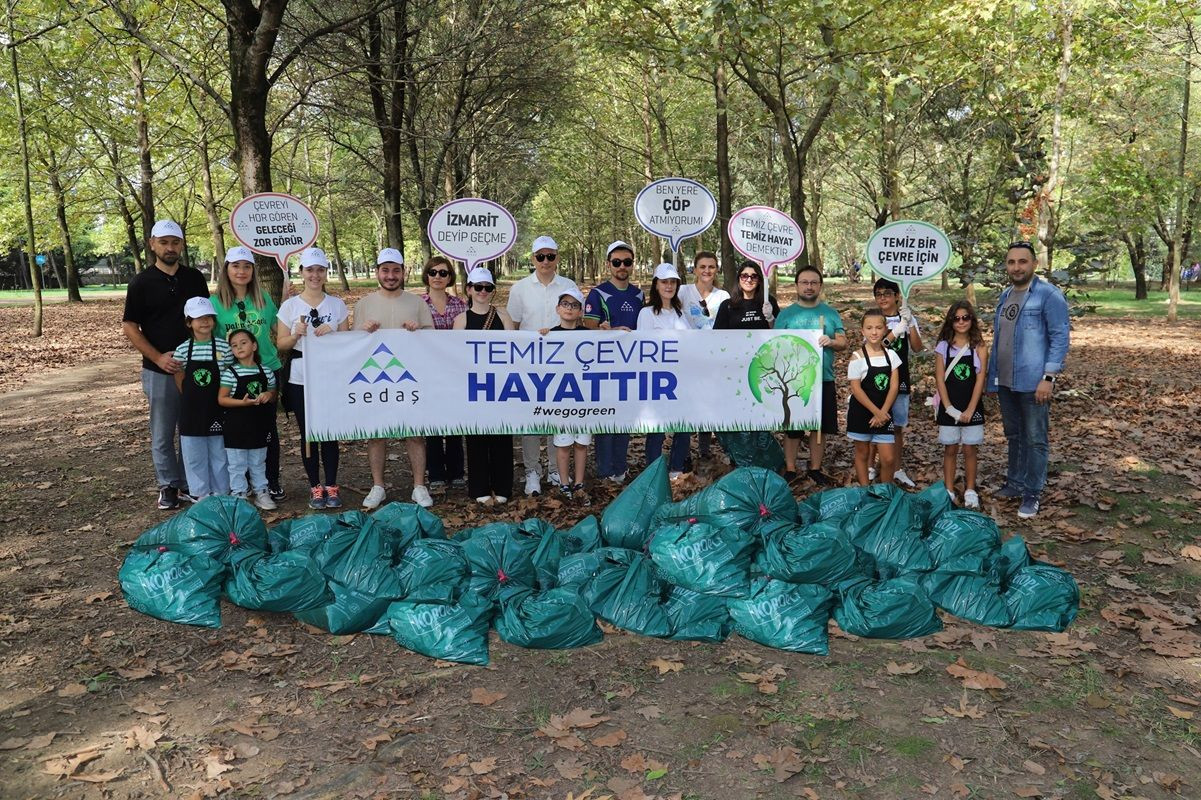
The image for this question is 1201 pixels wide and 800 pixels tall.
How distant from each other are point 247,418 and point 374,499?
3.77 feet

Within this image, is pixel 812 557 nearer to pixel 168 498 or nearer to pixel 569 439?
pixel 569 439

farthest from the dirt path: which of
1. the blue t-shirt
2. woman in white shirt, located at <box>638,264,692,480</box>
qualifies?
the blue t-shirt

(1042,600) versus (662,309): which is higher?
(662,309)

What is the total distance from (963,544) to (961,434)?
65.5 inches

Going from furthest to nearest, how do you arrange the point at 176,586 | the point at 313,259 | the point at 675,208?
the point at 675,208 → the point at 313,259 → the point at 176,586

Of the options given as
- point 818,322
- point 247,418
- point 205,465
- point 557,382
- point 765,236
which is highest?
point 765,236

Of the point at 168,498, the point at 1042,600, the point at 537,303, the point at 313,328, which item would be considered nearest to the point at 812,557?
the point at 1042,600

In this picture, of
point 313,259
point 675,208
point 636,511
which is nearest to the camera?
point 636,511

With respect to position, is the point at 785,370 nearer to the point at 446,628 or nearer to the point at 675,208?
the point at 675,208

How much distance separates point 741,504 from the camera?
5.02 m

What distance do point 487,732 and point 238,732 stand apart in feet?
3.65

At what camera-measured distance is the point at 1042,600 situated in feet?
15.0

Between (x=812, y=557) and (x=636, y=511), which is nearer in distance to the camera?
(x=812, y=557)

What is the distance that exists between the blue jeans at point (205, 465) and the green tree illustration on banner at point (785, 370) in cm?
425
